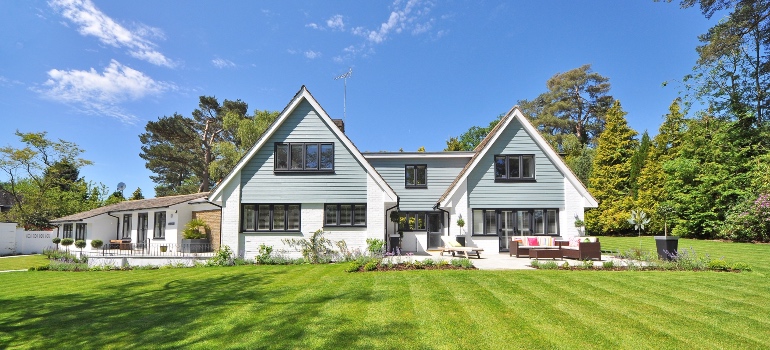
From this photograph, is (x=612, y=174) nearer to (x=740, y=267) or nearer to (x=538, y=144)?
(x=538, y=144)

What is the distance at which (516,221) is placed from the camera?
1900 centimetres

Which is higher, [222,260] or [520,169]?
[520,169]

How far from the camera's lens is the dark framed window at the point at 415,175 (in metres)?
21.4

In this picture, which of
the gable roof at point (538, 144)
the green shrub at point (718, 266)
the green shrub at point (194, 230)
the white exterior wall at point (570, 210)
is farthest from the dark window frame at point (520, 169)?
the green shrub at point (194, 230)

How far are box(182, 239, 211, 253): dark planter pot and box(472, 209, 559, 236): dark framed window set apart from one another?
14.7 metres

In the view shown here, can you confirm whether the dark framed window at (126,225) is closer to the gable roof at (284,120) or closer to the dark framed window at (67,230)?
the dark framed window at (67,230)

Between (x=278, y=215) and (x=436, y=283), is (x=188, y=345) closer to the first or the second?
(x=436, y=283)

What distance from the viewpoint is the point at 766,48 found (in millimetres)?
23844

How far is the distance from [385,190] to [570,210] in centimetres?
976

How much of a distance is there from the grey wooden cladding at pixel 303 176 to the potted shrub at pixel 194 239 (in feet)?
18.3

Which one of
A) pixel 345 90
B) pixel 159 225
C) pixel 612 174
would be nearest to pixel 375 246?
pixel 345 90

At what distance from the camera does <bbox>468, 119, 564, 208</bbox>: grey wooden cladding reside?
62.2 ft

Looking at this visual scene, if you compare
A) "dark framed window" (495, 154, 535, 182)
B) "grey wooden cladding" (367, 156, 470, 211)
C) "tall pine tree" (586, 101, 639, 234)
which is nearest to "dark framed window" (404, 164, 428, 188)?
"grey wooden cladding" (367, 156, 470, 211)

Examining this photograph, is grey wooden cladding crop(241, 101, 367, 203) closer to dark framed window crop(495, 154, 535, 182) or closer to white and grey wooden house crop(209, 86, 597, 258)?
white and grey wooden house crop(209, 86, 597, 258)
